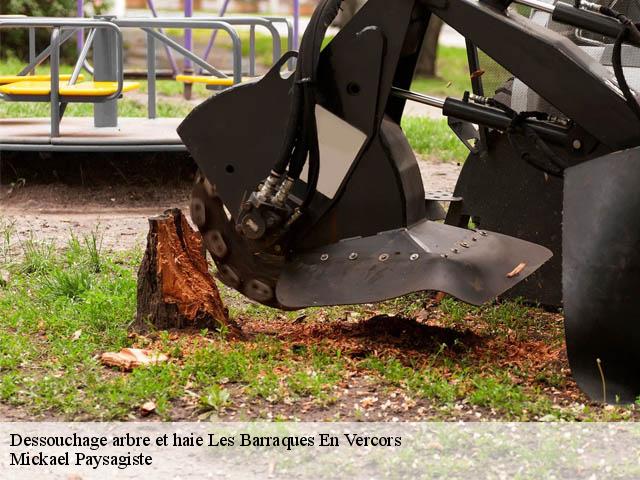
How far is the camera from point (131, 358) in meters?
4.59

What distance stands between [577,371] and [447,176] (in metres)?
5.69

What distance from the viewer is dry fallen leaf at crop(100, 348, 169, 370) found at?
4547 millimetres

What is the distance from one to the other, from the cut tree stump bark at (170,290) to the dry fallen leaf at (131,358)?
327 mm

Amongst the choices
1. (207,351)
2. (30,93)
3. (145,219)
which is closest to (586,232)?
(207,351)

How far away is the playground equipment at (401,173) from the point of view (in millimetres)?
4113

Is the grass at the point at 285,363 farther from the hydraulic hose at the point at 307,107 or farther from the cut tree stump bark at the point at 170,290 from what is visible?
the hydraulic hose at the point at 307,107

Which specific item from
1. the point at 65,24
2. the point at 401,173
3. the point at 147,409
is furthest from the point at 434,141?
the point at 147,409

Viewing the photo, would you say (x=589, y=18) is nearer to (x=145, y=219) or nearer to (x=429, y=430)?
(x=429, y=430)

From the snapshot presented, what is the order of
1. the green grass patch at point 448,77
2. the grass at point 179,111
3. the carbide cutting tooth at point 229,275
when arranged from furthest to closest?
the green grass patch at point 448,77
the grass at point 179,111
the carbide cutting tooth at point 229,275

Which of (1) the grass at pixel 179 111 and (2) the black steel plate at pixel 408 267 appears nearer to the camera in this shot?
(2) the black steel plate at pixel 408 267

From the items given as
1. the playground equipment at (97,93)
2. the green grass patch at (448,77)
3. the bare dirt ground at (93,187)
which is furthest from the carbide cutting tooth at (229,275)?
the green grass patch at (448,77)

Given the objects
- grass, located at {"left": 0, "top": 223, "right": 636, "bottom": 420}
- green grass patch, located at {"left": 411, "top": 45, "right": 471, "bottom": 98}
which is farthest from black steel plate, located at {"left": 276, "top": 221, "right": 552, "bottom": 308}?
green grass patch, located at {"left": 411, "top": 45, "right": 471, "bottom": 98}

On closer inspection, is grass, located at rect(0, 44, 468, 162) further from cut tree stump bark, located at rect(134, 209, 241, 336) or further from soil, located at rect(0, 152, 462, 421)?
cut tree stump bark, located at rect(134, 209, 241, 336)

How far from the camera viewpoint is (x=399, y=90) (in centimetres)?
475
